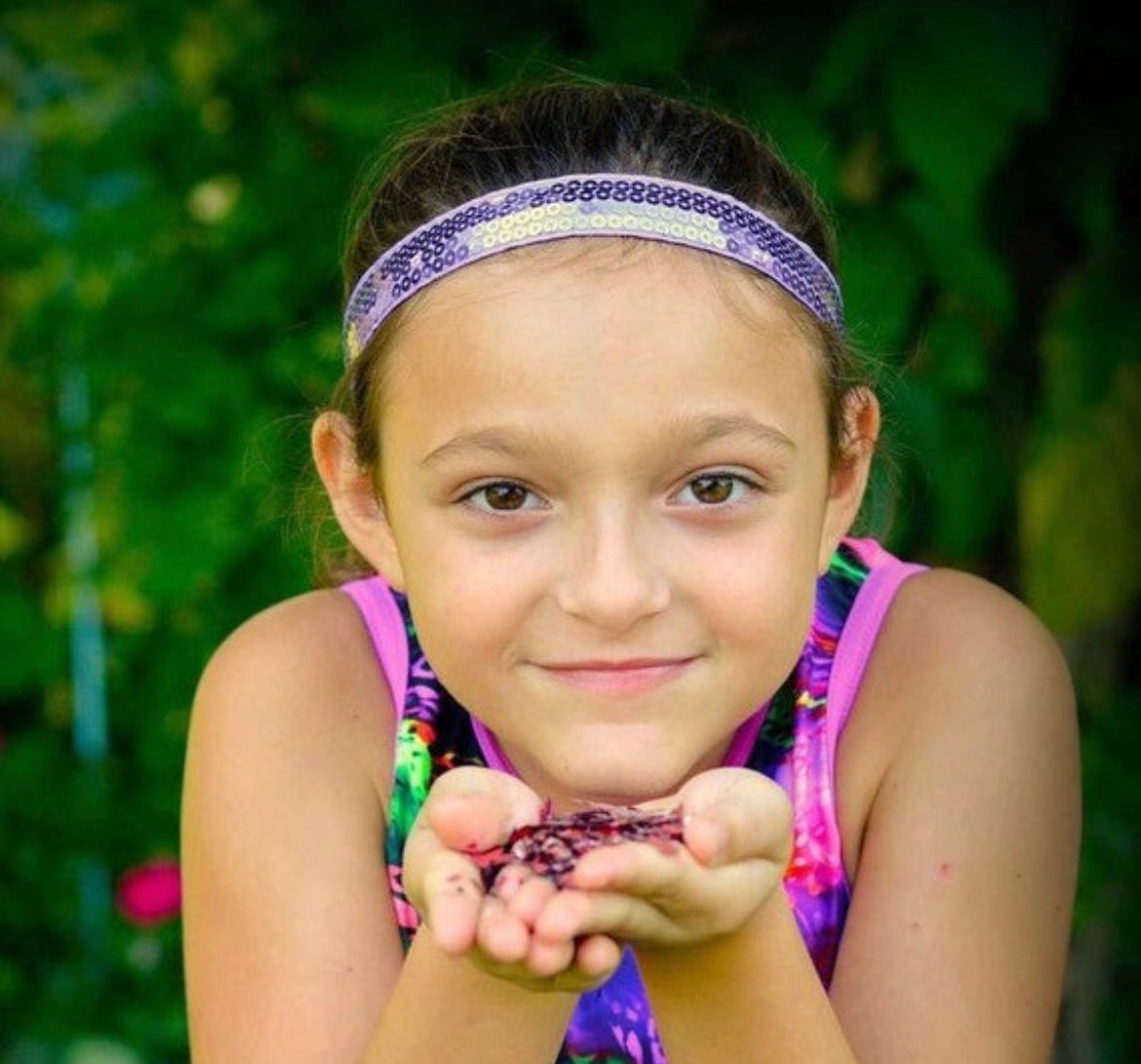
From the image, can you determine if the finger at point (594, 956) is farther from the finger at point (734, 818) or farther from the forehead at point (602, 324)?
the forehead at point (602, 324)

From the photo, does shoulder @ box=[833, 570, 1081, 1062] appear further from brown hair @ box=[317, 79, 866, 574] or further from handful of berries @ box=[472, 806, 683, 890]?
handful of berries @ box=[472, 806, 683, 890]

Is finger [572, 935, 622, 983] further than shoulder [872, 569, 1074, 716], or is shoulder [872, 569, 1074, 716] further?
shoulder [872, 569, 1074, 716]

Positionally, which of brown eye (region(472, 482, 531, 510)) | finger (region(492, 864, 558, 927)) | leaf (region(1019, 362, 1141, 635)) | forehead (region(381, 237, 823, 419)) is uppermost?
forehead (region(381, 237, 823, 419))

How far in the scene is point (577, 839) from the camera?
171cm

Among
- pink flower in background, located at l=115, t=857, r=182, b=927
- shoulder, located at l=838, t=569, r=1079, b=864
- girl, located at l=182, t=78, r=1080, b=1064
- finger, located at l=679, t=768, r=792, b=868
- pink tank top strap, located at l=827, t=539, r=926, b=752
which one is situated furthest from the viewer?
pink flower in background, located at l=115, t=857, r=182, b=927

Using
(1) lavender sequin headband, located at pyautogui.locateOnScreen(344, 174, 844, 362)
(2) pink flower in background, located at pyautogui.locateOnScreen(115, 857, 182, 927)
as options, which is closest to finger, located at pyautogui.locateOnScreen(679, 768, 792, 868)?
(1) lavender sequin headband, located at pyautogui.locateOnScreen(344, 174, 844, 362)

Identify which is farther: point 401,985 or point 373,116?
point 373,116

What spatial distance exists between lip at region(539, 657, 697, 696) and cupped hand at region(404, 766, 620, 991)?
39cm

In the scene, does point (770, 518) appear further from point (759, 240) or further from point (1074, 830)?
point (1074, 830)

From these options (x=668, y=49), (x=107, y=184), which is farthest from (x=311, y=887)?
(x=107, y=184)

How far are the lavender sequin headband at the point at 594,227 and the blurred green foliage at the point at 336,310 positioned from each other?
755 millimetres

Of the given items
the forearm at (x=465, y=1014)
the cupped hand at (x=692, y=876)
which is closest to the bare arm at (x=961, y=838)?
the forearm at (x=465, y=1014)

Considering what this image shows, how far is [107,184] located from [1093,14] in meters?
1.80

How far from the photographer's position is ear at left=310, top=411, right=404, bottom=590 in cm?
249
